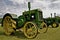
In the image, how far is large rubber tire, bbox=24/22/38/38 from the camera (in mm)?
7625

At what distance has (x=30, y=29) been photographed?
7.91m

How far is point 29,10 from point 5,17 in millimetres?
1547

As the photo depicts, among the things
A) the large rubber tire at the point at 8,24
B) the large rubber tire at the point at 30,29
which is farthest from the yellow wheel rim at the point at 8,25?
the large rubber tire at the point at 30,29

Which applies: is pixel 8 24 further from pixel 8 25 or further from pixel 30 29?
pixel 30 29

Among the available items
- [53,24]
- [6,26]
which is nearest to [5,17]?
[6,26]

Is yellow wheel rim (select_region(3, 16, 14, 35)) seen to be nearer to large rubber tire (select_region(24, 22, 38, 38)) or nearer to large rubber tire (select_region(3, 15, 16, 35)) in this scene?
large rubber tire (select_region(3, 15, 16, 35))

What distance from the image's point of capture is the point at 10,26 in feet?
29.1

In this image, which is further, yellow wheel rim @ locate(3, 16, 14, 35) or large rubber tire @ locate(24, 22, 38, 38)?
yellow wheel rim @ locate(3, 16, 14, 35)

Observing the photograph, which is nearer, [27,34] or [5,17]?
[27,34]

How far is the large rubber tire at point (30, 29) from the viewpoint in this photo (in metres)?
7.62

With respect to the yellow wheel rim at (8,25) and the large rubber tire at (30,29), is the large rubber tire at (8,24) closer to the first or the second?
the yellow wheel rim at (8,25)

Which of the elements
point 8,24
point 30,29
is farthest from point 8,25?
point 30,29

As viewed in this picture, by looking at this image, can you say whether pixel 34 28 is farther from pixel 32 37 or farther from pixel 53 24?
pixel 53 24

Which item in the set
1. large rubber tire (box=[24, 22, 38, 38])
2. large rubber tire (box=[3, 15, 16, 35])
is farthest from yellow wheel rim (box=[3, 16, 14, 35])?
large rubber tire (box=[24, 22, 38, 38])
